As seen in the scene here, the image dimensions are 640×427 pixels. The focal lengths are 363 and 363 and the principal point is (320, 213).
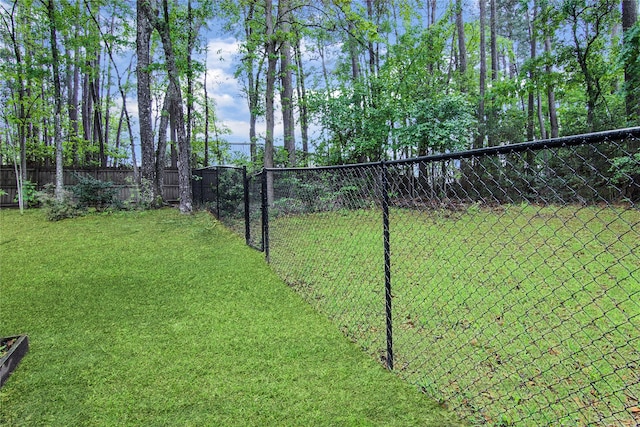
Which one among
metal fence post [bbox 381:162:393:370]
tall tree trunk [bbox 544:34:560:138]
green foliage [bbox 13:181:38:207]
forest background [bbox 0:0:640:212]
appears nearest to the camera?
metal fence post [bbox 381:162:393:370]

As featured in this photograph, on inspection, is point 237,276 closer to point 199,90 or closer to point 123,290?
point 123,290

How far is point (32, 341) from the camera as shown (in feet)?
7.70

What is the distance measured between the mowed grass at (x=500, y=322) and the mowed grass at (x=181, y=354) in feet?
0.86

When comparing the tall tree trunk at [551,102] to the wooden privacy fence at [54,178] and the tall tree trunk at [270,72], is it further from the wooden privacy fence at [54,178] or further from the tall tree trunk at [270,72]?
the wooden privacy fence at [54,178]

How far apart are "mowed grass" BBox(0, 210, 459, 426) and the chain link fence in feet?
0.79

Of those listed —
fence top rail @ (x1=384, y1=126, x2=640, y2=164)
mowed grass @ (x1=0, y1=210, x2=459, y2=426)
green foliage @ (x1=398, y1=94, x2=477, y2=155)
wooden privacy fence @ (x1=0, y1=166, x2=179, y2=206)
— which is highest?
green foliage @ (x1=398, y1=94, x2=477, y2=155)

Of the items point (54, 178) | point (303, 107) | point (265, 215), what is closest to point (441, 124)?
point (303, 107)

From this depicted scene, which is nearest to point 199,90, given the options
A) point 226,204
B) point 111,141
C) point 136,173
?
point 136,173

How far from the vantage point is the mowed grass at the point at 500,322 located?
1.63 meters

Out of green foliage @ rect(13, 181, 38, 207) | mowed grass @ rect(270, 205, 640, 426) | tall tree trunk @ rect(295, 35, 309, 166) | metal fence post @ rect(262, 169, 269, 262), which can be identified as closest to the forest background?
tall tree trunk @ rect(295, 35, 309, 166)

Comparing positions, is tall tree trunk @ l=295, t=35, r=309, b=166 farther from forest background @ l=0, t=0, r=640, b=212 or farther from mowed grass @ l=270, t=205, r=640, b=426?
mowed grass @ l=270, t=205, r=640, b=426

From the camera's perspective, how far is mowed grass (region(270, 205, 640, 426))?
1.63 meters

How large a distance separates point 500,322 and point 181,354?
2157mm

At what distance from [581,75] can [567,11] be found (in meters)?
1.62
